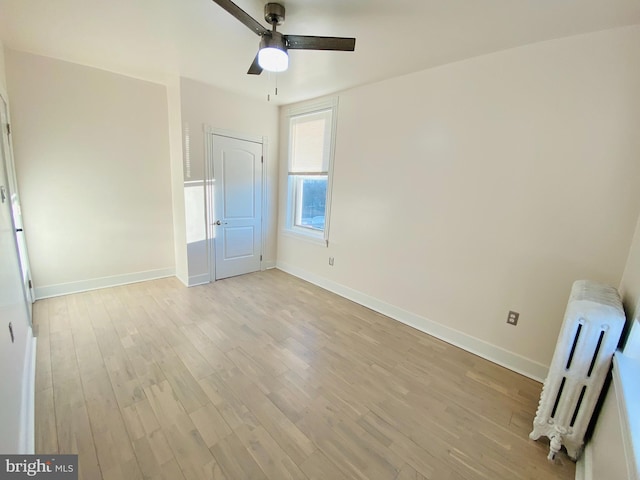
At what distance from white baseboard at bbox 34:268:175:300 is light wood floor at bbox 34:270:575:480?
9.6 inches

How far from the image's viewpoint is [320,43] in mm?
1706

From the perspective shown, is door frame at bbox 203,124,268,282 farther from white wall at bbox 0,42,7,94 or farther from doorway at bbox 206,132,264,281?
white wall at bbox 0,42,7,94

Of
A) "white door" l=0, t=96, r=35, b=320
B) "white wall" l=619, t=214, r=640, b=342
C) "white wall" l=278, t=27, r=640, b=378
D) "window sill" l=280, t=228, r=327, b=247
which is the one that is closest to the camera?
"white wall" l=619, t=214, r=640, b=342

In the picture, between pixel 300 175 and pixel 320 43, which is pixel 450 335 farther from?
pixel 300 175

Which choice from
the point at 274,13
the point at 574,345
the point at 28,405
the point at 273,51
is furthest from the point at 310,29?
the point at 28,405

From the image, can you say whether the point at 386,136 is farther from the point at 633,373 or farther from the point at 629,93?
the point at 633,373

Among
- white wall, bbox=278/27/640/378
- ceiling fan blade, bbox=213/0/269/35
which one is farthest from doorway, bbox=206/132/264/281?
ceiling fan blade, bbox=213/0/269/35

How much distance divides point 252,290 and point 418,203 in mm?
2351

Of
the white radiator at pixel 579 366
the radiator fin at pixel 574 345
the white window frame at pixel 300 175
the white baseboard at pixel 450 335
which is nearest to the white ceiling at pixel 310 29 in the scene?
the white window frame at pixel 300 175

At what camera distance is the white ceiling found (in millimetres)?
1681

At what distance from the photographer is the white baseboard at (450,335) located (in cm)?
223

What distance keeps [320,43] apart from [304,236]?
2.64 meters

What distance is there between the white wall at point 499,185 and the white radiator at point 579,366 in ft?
1.89

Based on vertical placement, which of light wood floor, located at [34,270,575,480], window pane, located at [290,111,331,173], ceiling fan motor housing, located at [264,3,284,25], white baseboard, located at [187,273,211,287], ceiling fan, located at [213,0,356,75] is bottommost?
light wood floor, located at [34,270,575,480]
